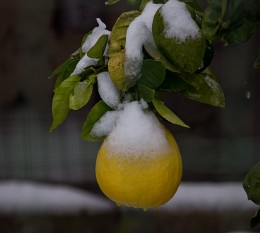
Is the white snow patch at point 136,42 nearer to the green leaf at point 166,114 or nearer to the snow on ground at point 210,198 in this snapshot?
the green leaf at point 166,114

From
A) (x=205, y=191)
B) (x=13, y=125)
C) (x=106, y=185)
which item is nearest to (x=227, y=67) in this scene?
(x=205, y=191)

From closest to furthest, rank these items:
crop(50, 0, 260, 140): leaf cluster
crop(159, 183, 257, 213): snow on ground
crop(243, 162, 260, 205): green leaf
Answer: crop(50, 0, 260, 140): leaf cluster < crop(243, 162, 260, 205): green leaf < crop(159, 183, 257, 213): snow on ground

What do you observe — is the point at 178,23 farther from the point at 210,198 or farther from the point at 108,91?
the point at 210,198

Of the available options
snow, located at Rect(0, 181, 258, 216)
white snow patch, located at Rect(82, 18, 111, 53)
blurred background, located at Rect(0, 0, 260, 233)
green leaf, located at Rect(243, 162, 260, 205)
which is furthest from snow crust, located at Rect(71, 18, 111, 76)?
snow, located at Rect(0, 181, 258, 216)

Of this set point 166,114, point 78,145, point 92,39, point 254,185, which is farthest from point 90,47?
point 78,145

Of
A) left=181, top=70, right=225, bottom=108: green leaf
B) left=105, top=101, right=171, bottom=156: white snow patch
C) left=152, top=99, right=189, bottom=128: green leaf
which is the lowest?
left=105, top=101, right=171, bottom=156: white snow patch

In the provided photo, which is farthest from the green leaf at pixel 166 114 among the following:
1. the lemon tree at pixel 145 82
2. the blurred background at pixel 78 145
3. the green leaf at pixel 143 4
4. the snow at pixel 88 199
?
the snow at pixel 88 199

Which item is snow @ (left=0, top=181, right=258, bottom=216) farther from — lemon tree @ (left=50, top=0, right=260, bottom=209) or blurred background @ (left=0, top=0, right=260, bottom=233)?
lemon tree @ (left=50, top=0, right=260, bottom=209)
